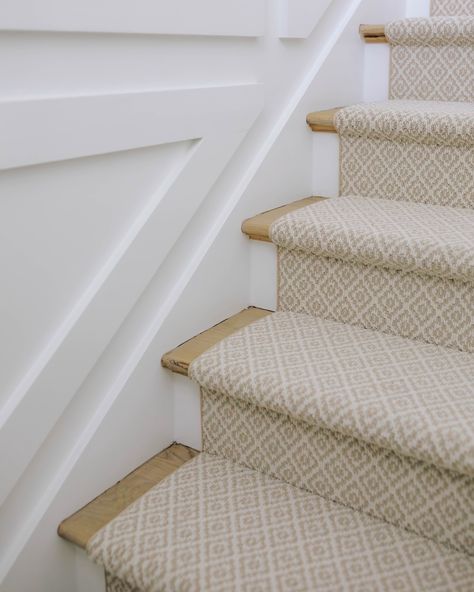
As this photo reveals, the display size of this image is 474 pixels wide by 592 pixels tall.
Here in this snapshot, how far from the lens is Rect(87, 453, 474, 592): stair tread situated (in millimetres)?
950

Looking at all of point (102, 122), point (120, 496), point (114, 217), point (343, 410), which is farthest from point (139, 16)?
point (120, 496)

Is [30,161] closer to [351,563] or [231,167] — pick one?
[231,167]

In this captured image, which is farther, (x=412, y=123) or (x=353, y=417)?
(x=412, y=123)

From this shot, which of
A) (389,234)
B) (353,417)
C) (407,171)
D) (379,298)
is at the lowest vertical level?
(353,417)

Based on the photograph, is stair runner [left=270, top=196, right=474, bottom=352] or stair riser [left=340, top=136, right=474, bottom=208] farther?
stair riser [left=340, top=136, right=474, bottom=208]

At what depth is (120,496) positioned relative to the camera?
1168mm

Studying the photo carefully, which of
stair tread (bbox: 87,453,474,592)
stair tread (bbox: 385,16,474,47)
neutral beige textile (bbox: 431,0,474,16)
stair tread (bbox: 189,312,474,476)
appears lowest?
stair tread (bbox: 87,453,474,592)

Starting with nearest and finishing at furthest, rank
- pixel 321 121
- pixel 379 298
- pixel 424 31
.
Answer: pixel 379 298, pixel 321 121, pixel 424 31

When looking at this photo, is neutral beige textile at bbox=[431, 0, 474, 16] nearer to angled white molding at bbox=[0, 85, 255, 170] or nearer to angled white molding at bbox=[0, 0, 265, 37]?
angled white molding at bbox=[0, 0, 265, 37]

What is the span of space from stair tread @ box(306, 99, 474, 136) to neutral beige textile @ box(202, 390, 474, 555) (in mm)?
679

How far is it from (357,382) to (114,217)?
483 millimetres

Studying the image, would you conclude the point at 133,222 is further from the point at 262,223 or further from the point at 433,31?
the point at 433,31

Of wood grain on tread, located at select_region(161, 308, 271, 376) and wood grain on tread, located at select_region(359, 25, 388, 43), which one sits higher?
wood grain on tread, located at select_region(359, 25, 388, 43)

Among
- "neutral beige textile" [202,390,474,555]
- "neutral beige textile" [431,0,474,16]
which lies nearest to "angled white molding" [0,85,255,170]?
"neutral beige textile" [202,390,474,555]
